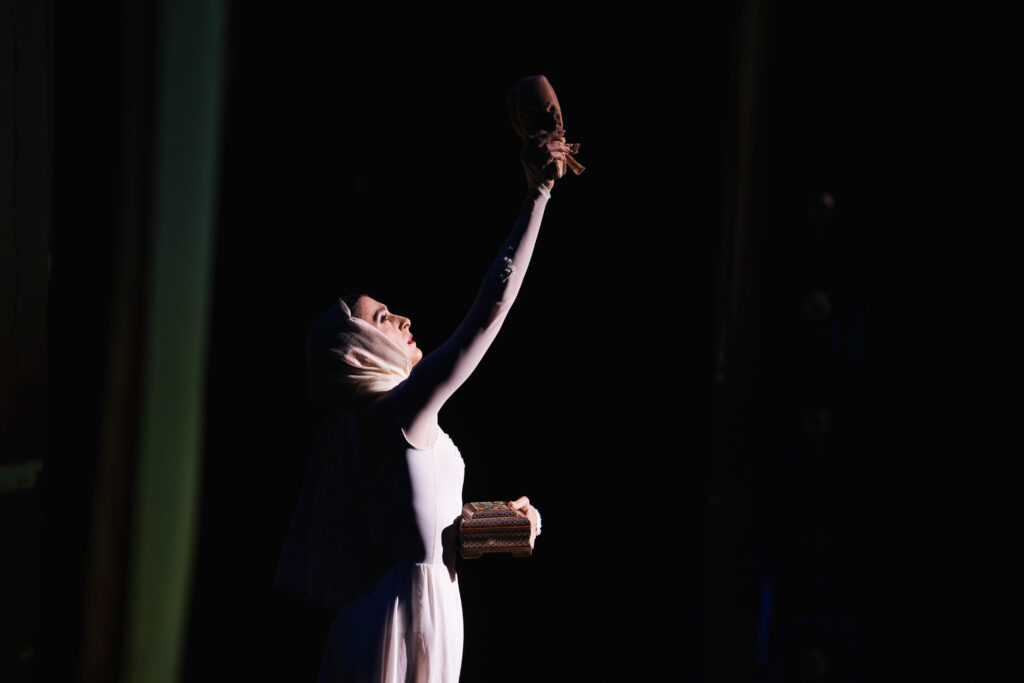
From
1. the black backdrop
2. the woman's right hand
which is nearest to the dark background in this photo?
the black backdrop

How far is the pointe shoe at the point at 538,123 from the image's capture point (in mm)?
1667

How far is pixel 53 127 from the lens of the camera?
193 cm

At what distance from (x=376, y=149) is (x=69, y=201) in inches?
25.5

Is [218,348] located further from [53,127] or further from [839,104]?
[839,104]

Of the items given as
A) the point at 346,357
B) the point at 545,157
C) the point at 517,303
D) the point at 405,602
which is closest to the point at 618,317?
the point at 517,303

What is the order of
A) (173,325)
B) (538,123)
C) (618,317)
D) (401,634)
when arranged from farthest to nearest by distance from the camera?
(618,317) < (173,325) < (538,123) < (401,634)

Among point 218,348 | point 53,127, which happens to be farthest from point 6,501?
point 53,127

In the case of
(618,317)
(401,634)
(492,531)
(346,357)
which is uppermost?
(618,317)

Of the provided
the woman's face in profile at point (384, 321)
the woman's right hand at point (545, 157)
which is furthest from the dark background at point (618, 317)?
the woman's right hand at point (545, 157)

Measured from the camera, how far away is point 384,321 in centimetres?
174

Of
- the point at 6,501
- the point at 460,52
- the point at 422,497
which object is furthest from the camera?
the point at 460,52

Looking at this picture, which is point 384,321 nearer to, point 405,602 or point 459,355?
point 459,355

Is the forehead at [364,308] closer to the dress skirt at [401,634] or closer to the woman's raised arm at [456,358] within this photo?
the woman's raised arm at [456,358]

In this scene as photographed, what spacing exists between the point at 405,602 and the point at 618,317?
3.13 ft
